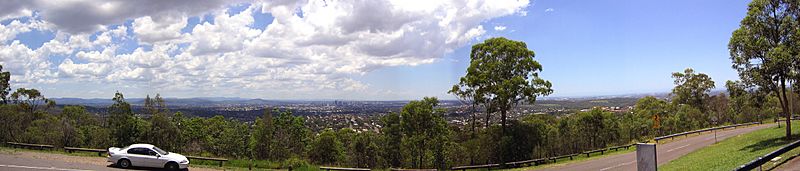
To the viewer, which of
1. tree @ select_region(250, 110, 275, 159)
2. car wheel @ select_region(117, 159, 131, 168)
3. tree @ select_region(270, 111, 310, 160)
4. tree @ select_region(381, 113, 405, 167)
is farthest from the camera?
tree @ select_region(270, 111, 310, 160)

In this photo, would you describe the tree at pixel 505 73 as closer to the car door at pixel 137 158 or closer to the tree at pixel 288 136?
the car door at pixel 137 158

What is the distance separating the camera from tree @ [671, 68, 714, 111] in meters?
62.6

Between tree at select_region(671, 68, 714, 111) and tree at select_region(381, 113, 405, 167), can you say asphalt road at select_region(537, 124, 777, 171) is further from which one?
tree at select_region(671, 68, 714, 111)

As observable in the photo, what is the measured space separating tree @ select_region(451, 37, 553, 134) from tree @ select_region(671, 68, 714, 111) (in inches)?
1770

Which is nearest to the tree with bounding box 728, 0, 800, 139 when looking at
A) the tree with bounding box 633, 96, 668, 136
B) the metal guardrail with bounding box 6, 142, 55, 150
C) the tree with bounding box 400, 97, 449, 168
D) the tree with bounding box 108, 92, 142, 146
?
the tree with bounding box 400, 97, 449, 168

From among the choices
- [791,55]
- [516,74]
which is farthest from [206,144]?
[791,55]

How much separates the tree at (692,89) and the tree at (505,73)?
4496 cm

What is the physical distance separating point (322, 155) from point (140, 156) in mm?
38223

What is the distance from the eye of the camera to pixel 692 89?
210 feet

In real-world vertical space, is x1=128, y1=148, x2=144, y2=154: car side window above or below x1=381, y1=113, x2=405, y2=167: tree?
above

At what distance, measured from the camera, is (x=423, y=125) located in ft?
120

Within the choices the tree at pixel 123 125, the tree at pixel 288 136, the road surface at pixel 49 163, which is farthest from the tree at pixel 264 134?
the road surface at pixel 49 163

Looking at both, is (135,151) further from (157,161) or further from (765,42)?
(765,42)

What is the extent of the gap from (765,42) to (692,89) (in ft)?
162
